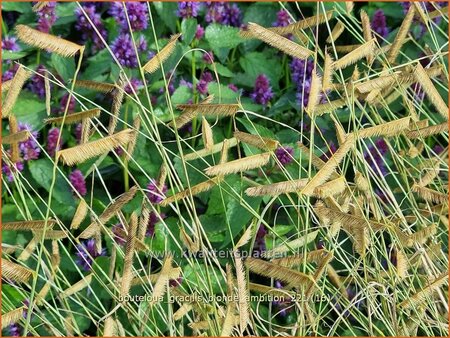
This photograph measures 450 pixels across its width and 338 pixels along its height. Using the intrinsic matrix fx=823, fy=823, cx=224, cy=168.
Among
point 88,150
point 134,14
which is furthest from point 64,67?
point 88,150

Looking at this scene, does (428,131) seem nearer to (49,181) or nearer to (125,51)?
(125,51)

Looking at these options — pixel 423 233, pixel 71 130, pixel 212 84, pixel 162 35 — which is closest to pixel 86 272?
pixel 71 130

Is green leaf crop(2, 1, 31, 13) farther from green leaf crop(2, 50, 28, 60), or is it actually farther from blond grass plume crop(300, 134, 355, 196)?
blond grass plume crop(300, 134, 355, 196)

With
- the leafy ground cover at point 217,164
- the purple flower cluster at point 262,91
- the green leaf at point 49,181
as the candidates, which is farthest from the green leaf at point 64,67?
the purple flower cluster at point 262,91

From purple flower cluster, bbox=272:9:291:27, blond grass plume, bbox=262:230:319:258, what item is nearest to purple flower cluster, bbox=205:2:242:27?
purple flower cluster, bbox=272:9:291:27

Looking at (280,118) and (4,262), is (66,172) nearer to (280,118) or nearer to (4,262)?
(280,118)
